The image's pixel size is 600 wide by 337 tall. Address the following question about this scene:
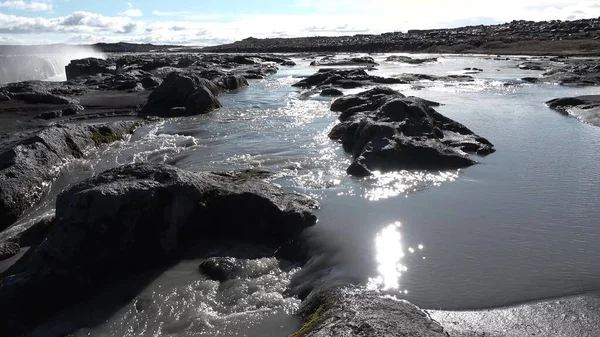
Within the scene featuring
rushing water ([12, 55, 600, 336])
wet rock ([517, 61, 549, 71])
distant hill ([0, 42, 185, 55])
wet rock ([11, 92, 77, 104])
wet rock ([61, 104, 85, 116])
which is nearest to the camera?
rushing water ([12, 55, 600, 336])

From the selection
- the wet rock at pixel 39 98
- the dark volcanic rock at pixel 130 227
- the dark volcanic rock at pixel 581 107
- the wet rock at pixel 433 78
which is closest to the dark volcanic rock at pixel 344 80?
the wet rock at pixel 433 78

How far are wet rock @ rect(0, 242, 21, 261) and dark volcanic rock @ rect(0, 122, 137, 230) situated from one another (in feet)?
4.44

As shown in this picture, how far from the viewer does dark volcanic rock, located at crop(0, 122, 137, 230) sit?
28.5ft

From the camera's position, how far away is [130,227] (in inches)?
257

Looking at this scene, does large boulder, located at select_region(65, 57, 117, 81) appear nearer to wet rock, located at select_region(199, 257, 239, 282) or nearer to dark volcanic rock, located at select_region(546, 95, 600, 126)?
dark volcanic rock, located at select_region(546, 95, 600, 126)

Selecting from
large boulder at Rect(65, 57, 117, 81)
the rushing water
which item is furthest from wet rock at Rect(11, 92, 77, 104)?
large boulder at Rect(65, 57, 117, 81)

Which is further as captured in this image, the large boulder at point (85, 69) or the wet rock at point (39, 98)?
the large boulder at point (85, 69)

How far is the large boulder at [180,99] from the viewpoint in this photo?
19.1 meters

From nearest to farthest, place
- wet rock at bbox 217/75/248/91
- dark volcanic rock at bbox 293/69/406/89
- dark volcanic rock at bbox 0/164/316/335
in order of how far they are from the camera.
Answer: dark volcanic rock at bbox 0/164/316/335 → wet rock at bbox 217/75/248/91 → dark volcanic rock at bbox 293/69/406/89

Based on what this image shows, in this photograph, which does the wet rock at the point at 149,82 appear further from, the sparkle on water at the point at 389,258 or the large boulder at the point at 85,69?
the sparkle on water at the point at 389,258

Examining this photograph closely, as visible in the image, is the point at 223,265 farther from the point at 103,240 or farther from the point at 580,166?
the point at 580,166

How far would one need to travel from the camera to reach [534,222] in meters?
7.57

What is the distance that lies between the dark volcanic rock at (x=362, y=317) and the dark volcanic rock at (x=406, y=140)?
17.3ft

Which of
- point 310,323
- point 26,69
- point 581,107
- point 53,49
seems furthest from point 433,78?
point 53,49
